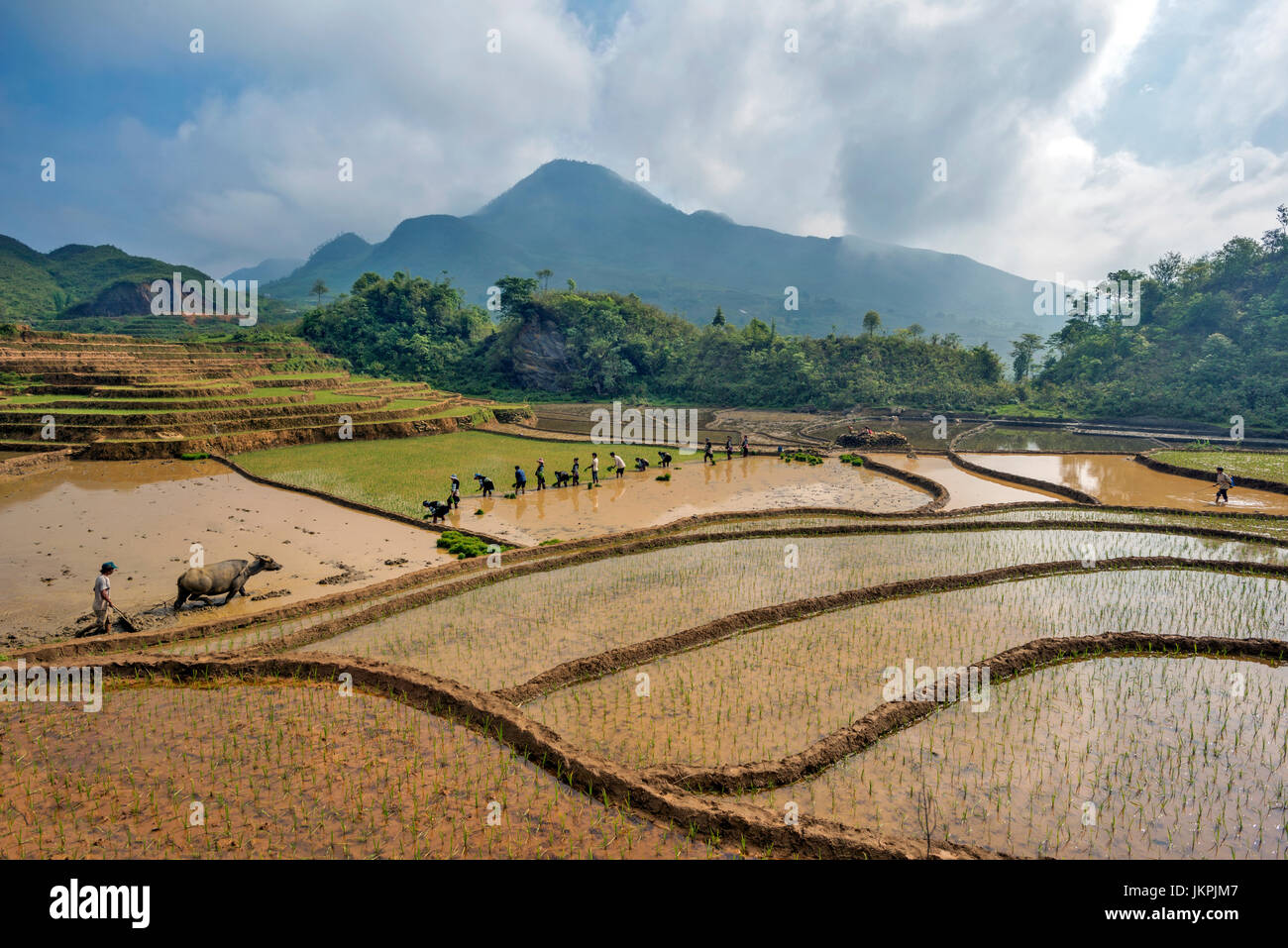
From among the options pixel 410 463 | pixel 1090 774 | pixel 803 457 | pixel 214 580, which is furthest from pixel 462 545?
pixel 803 457

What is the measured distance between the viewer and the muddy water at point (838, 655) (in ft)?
24.4

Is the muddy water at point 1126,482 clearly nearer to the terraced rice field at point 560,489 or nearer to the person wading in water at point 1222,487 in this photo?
the person wading in water at point 1222,487

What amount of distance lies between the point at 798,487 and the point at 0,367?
43033 millimetres

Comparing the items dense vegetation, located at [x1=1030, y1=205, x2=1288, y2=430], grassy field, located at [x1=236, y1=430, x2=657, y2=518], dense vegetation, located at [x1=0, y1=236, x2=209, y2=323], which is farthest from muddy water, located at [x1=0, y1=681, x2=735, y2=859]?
dense vegetation, located at [x1=0, y1=236, x2=209, y2=323]

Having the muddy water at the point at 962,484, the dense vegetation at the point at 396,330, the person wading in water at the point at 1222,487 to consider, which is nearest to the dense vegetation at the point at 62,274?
the dense vegetation at the point at 396,330

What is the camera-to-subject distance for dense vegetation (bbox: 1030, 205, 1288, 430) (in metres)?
39.2

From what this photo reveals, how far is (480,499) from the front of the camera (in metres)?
19.9

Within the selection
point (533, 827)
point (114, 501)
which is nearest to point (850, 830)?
point (533, 827)

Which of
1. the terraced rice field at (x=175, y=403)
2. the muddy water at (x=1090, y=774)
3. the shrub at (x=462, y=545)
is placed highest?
the terraced rice field at (x=175, y=403)

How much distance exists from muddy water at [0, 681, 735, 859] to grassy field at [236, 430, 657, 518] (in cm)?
1030

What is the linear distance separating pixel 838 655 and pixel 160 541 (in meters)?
15.5

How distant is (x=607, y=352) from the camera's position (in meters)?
66.8

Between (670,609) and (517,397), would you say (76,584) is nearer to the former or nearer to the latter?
(670,609)

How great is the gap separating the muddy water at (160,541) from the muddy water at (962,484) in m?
18.1
